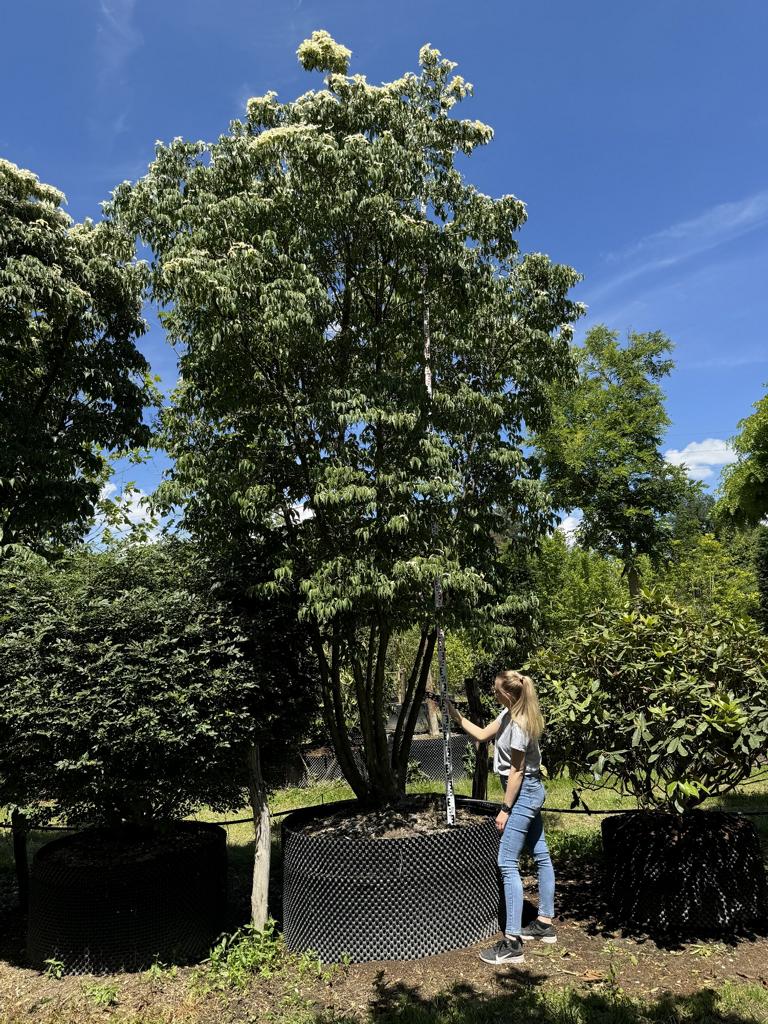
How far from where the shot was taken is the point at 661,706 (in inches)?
167

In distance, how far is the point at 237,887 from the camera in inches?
249

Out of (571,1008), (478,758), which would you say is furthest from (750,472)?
(571,1008)

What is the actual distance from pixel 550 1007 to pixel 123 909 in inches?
107

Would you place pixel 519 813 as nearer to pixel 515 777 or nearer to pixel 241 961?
pixel 515 777

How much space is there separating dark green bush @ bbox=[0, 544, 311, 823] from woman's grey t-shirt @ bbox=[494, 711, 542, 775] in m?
1.66

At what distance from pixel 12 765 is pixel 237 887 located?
2.78m

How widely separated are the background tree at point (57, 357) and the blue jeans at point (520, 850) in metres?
5.92

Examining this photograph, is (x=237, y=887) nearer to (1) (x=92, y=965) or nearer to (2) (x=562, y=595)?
(1) (x=92, y=965)

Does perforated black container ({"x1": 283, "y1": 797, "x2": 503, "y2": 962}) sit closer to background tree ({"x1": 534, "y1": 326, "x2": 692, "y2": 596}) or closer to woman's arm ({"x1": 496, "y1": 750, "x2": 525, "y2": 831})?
woman's arm ({"x1": 496, "y1": 750, "x2": 525, "y2": 831})

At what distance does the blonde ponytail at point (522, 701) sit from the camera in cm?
403

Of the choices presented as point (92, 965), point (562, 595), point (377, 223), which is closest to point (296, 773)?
point (562, 595)

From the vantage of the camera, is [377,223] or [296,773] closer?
[377,223]

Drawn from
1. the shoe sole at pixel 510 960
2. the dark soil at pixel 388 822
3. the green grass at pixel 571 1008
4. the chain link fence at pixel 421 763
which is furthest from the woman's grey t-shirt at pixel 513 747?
the chain link fence at pixel 421 763

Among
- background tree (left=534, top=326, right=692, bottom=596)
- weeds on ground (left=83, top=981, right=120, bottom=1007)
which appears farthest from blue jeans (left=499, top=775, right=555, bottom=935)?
background tree (left=534, top=326, right=692, bottom=596)
